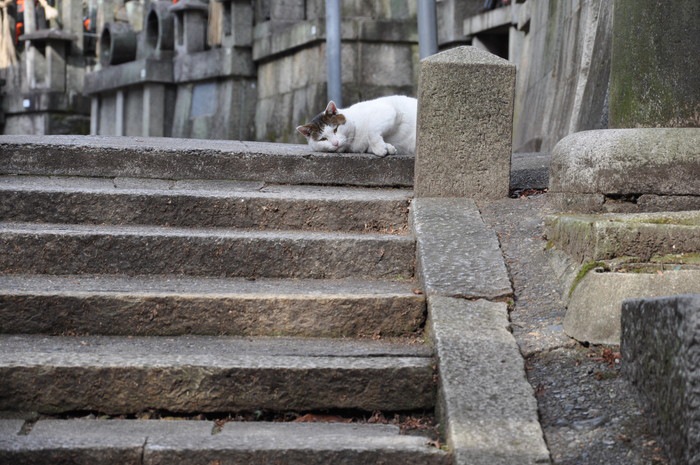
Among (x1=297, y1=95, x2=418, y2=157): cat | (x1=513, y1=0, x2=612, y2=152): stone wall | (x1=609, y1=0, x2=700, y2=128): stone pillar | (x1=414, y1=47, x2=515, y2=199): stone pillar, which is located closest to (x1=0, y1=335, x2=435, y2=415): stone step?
(x1=414, y1=47, x2=515, y2=199): stone pillar

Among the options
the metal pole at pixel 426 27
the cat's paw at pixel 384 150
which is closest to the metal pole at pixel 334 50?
the metal pole at pixel 426 27

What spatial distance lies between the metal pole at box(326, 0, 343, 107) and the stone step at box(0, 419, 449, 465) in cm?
722

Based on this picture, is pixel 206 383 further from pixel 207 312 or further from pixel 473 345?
pixel 473 345

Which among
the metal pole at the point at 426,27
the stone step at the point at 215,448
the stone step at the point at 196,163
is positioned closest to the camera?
the stone step at the point at 215,448

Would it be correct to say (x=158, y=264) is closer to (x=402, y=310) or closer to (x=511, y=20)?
(x=402, y=310)

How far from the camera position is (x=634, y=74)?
5.19 meters

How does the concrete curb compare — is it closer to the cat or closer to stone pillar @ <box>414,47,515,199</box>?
stone pillar @ <box>414,47,515,199</box>

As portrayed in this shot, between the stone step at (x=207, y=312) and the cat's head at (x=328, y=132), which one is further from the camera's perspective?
the cat's head at (x=328, y=132)

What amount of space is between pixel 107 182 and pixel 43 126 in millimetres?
22019

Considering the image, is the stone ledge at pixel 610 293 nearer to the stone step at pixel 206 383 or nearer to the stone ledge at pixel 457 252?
the stone ledge at pixel 457 252

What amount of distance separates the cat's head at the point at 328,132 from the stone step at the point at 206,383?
9.12 feet

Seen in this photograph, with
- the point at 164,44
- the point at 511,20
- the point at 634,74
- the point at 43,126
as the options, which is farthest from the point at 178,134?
the point at 634,74

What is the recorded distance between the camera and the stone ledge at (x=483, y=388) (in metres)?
3.44

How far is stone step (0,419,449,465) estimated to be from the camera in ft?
11.9
